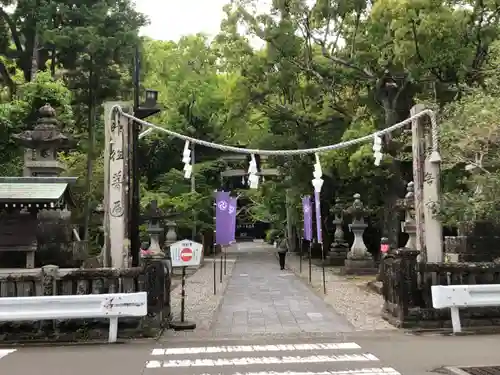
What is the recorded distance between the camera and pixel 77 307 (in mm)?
8914

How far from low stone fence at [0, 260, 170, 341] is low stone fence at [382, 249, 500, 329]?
15.2 feet

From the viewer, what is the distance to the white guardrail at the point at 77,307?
878 centimetres

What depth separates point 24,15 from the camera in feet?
90.4

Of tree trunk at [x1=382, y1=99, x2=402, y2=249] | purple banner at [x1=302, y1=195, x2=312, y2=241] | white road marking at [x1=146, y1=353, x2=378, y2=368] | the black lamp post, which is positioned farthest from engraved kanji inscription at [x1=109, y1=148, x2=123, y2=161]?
tree trunk at [x1=382, y1=99, x2=402, y2=249]

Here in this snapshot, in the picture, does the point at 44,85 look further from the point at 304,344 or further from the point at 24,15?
the point at 304,344

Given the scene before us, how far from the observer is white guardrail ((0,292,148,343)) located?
878 cm

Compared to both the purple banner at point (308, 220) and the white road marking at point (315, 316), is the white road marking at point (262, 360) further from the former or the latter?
the purple banner at point (308, 220)

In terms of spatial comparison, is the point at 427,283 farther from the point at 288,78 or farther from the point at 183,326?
the point at 288,78

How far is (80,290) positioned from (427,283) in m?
6.59

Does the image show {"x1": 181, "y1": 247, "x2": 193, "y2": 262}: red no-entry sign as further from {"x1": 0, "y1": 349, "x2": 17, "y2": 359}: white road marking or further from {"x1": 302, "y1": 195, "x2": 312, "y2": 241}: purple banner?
{"x1": 302, "y1": 195, "x2": 312, "y2": 241}: purple banner

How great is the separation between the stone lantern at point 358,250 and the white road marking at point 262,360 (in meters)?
15.7

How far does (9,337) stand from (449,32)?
51.5 feet

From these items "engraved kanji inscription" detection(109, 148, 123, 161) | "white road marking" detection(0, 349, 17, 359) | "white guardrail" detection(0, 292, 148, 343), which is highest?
"engraved kanji inscription" detection(109, 148, 123, 161)

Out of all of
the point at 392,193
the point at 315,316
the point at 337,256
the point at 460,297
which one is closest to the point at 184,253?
the point at 315,316
